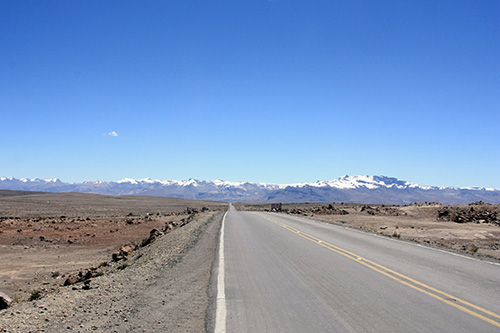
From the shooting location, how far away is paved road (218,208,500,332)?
5332 mm

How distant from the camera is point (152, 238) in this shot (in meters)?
20.1

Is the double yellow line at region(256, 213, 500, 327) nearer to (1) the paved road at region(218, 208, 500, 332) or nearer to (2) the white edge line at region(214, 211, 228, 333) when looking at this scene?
(1) the paved road at region(218, 208, 500, 332)

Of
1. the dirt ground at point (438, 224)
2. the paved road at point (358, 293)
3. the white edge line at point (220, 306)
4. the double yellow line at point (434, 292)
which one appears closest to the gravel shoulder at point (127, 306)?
the white edge line at point (220, 306)

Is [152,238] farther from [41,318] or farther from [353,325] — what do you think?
[353,325]

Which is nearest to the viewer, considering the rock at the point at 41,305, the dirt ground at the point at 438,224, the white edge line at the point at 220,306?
the white edge line at the point at 220,306

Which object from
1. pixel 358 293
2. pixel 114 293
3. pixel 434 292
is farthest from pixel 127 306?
pixel 434 292

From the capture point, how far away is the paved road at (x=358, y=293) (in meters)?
5.33

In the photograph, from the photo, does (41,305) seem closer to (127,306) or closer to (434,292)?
(127,306)

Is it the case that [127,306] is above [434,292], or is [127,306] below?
below

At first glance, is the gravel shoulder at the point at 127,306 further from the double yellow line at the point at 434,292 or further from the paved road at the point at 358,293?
the double yellow line at the point at 434,292

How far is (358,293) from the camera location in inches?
273

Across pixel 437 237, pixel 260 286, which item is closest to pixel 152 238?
pixel 260 286

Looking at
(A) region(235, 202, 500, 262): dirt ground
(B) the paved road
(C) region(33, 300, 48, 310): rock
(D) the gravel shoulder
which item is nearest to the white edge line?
(B) the paved road

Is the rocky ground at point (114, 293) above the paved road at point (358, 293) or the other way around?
the other way around
